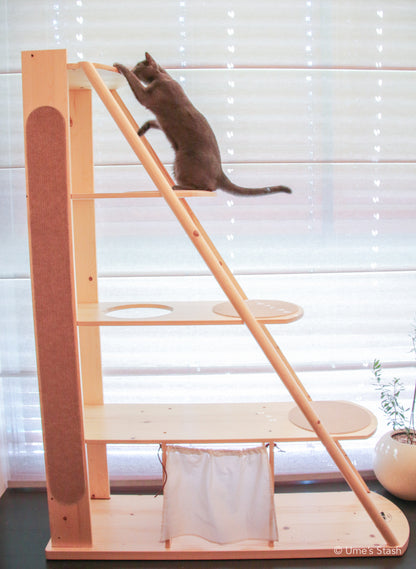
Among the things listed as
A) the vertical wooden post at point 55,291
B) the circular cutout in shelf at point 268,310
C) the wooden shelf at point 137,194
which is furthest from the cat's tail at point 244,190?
the vertical wooden post at point 55,291

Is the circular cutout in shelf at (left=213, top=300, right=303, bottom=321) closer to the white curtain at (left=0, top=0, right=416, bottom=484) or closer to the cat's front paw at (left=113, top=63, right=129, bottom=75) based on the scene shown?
the white curtain at (left=0, top=0, right=416, bottom=484)

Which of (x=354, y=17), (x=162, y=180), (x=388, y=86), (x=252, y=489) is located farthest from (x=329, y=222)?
(x=252, y=489)

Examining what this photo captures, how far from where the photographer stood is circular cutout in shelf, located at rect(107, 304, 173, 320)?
1.87m

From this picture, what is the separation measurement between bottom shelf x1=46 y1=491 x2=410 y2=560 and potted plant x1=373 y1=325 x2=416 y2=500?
0.29 feet

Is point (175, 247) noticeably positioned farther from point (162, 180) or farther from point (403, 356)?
point (403, 356)

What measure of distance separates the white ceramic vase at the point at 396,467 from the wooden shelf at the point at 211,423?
291mm

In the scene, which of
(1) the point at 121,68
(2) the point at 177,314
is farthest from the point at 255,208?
(1) the point at 121,68

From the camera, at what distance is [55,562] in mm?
1885

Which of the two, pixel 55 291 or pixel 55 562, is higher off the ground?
pixel 55 291

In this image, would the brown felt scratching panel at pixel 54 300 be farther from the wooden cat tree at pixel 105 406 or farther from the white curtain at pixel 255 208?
the white curtain at pixel 255 208

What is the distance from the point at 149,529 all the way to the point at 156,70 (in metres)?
1.62

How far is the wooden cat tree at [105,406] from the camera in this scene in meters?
1.64

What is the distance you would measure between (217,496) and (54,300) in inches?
33.9

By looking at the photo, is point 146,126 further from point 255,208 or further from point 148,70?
point 255,208
